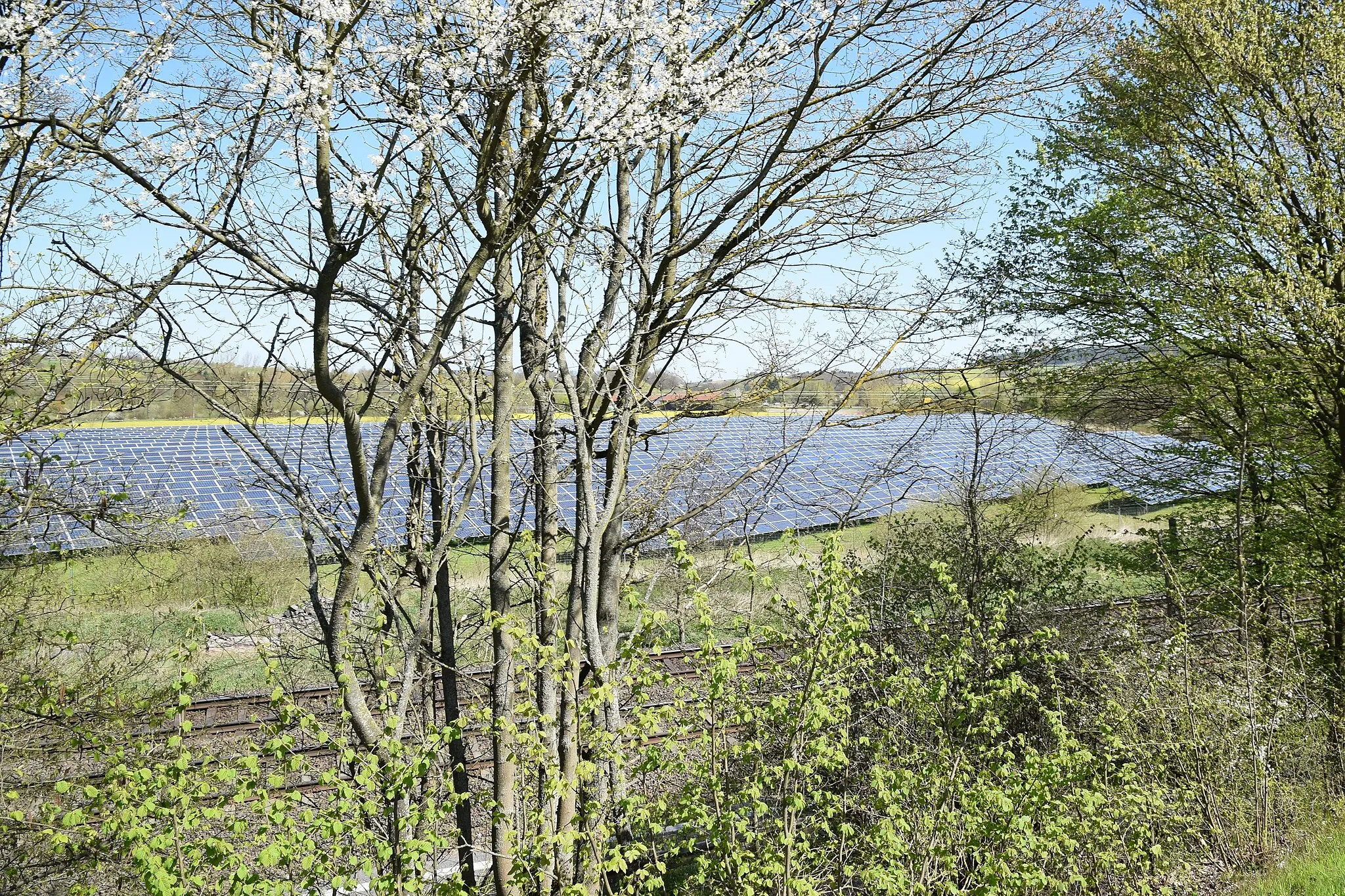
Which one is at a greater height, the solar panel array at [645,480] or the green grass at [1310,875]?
the solar panel array at [645,480]

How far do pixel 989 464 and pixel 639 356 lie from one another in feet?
28.4

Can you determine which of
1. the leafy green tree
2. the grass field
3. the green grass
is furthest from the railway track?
the green grass

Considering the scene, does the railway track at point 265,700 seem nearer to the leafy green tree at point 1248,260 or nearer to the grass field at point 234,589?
the grass field at point 234,589

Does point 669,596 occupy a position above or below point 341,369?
below

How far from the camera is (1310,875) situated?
542 cm

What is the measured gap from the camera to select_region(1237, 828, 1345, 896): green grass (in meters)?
5.20

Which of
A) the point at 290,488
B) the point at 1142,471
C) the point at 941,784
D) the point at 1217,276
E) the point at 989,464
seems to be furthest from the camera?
the point at 1142,471

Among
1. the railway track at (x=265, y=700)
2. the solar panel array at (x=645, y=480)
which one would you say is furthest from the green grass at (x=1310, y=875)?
the solar panel array at (x=645, y=480)

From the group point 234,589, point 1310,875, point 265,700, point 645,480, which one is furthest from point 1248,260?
point 234,589

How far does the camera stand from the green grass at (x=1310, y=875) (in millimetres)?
5203

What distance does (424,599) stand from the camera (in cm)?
457

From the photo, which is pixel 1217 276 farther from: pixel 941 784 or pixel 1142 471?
pixel 941 784

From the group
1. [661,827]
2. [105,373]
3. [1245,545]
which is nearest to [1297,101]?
[1245,545]

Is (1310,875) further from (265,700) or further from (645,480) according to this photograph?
(265,700)
